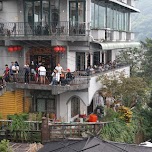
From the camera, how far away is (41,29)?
24.5 metres

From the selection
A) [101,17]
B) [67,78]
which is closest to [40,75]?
[67,78]

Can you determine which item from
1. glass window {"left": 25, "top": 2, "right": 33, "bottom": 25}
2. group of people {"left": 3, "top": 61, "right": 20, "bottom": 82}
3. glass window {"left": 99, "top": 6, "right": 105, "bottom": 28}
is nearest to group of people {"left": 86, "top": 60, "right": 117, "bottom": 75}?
glass window {"left": 99, "top": 6, "right": 105, "bottom": 28}

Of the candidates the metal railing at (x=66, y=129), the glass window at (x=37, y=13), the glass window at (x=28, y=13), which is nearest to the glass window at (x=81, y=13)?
the glass window at (x=37, y=13)

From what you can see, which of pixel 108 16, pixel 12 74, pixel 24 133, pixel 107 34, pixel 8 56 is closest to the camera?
pixel 24 133

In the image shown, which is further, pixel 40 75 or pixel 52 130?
pixel 40 75

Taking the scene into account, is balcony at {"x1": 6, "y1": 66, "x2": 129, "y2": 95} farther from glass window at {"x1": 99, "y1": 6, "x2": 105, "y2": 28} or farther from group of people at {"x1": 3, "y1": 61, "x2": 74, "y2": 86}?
glass window at {"x1": 99, "y1": 6, "x2": 105, "y2": 28}

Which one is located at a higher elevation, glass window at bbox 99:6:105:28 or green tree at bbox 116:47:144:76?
glass window at bbox 99:6:105:28

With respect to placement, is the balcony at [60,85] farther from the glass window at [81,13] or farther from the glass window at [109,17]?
the glass window at [109,17]

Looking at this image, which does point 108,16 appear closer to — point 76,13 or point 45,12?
point 76,13

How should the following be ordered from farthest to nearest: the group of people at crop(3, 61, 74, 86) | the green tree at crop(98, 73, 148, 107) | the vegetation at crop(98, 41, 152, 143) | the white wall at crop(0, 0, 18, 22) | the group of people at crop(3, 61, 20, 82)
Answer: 1. the white wall at crop(0, 0, 18, 22)
2. the green tree at crop(98, 73, 148, 107)
3. the group of people at crop(3, 61, 20, 82)
4. the group of people at crop(3, 61, 74, 86)
5. the vegetation at crop(98, 41, 152, 143)

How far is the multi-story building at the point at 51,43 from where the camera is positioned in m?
23.8

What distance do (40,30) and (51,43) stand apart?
1.65 m

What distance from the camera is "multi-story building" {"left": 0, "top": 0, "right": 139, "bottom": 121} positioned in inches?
935

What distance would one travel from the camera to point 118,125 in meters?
22.1
